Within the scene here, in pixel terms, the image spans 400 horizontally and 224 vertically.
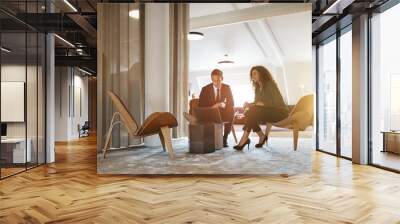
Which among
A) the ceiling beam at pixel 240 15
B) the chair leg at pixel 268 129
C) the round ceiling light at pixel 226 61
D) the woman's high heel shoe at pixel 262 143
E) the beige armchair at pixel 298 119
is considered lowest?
the woman's high heel shoe at pixel 262 143

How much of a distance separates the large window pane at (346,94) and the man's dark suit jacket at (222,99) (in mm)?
2984

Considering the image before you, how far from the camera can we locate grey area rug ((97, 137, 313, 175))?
5.12m

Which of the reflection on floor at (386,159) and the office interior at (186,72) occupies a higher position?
the office interior at (186,72)

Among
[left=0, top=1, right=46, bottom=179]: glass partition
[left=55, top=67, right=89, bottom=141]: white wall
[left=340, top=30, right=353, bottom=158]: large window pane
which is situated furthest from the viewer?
[left=55, top=67, right=89, bottom=141]: white wall

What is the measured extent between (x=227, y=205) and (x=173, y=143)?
68.9 inches

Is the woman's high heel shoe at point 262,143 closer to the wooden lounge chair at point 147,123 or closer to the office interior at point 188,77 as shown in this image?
the office interior at point 188,77

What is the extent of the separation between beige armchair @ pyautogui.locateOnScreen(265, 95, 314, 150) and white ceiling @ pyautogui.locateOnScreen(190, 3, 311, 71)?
63cm

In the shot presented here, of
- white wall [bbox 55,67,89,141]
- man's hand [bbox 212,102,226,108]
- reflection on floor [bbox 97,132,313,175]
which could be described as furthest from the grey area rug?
white wall [bbox 55,67,89,141]

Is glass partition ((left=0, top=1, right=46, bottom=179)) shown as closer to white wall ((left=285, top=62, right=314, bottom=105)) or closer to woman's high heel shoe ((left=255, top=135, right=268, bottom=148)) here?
woman's high heel shoe ((left=255, top=135, right=268, bottom=148))

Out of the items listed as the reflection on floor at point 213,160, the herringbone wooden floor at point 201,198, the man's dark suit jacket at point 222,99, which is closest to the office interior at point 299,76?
the man's dark suit jacket at point 222,99

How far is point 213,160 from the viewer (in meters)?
5.12

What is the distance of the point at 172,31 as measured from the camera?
5.11 meters

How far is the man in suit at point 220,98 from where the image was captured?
5.09 meters

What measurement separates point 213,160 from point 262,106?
3.54 feet
